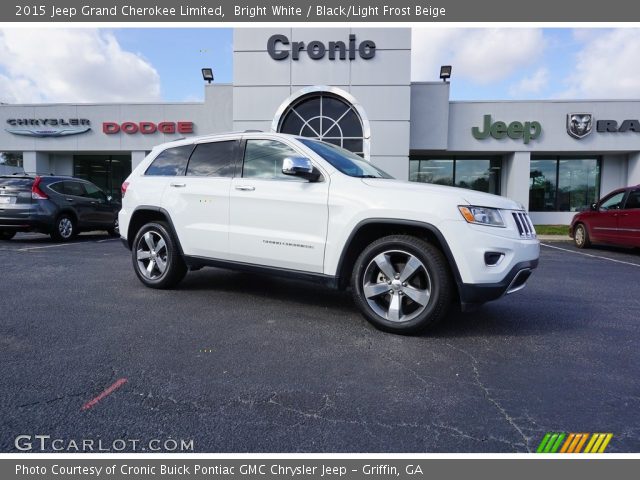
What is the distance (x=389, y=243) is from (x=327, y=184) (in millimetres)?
820

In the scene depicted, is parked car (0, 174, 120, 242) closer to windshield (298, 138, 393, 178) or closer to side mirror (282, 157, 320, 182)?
windshield (298, 138, 393, 178)

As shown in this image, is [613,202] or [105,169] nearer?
[613,202]

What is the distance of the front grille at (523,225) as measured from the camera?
11.9ft

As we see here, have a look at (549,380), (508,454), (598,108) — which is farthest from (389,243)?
(598,108)

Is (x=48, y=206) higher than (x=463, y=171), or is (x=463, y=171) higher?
(x=463, y=171)

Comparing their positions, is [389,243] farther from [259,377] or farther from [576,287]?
[576,287]

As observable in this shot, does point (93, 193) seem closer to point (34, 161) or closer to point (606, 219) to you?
point (34, 161)

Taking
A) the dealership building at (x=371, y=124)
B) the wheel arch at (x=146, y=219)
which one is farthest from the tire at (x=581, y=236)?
Result: the wheel arch at (x=146, y=219)

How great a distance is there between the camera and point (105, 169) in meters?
23.3

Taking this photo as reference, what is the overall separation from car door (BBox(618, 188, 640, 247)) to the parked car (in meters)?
13.6

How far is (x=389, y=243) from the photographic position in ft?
11.7

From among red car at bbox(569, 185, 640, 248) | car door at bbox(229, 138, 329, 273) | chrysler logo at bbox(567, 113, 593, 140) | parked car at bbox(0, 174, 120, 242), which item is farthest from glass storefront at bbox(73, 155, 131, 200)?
chrysler logo at bbox(567, 113, 593, 140)

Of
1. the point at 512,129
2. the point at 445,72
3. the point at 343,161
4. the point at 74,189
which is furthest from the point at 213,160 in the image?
the point at 512,129

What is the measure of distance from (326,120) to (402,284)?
13460mm
